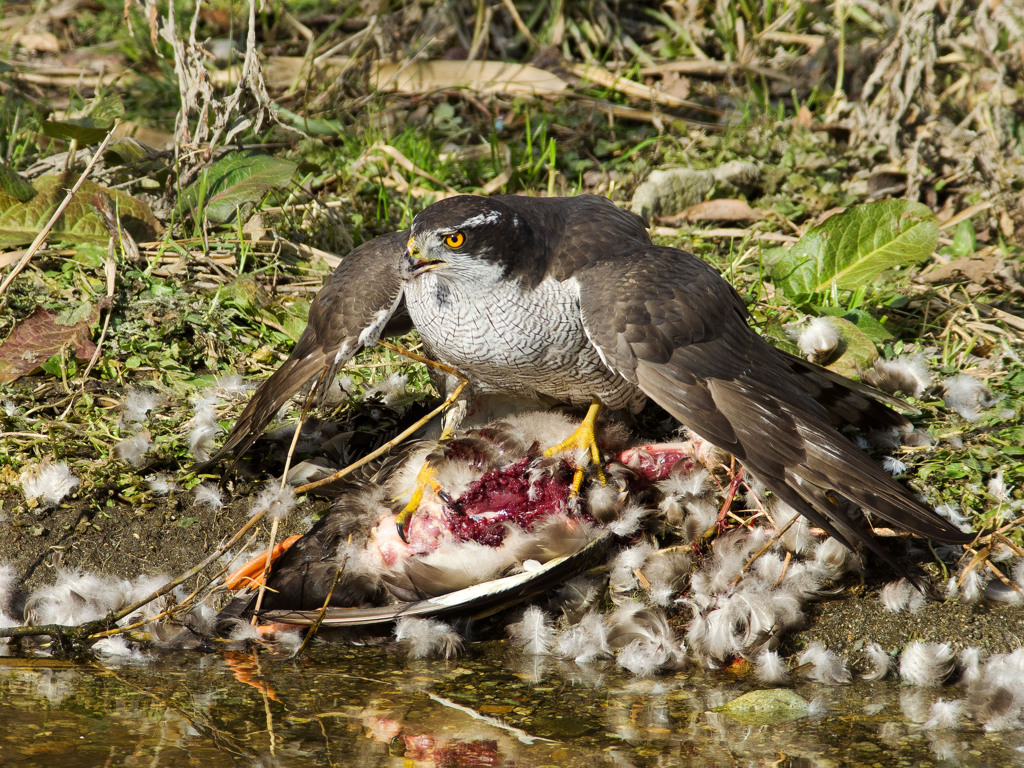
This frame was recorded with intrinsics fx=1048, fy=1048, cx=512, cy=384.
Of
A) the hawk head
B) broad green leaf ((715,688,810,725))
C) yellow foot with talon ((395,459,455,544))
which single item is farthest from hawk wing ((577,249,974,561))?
yellow foot with talon ((395,459,455,544))

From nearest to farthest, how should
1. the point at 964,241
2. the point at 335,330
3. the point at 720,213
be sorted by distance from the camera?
the point at 335,330 < the point at 964,241 < the point at 720,213

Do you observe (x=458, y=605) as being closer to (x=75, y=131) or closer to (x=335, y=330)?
(x=335, y=330)

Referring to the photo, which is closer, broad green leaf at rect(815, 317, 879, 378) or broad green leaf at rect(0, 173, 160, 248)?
broad green leaf at rect(815, 317, 879, 378)

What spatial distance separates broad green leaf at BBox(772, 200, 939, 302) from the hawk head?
5.88 feet

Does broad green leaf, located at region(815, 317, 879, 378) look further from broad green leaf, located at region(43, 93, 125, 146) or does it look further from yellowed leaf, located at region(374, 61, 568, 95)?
broad green leaf, located at region(43, 93, 125, 146)

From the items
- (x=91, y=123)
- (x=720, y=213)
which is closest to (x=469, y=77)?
(x=720, y=213)

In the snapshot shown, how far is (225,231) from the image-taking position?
520 centimetres

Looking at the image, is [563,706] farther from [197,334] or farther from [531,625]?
[197,334]

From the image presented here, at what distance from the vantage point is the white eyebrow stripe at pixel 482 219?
134 inches

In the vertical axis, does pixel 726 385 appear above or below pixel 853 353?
above

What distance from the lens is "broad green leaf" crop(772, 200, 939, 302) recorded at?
4.70 m

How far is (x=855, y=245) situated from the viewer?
474 centimetres

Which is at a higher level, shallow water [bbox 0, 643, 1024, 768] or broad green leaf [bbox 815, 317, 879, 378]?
broad green leaf [bbox 815, 317, 879, 378]

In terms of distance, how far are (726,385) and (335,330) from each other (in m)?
1.33
